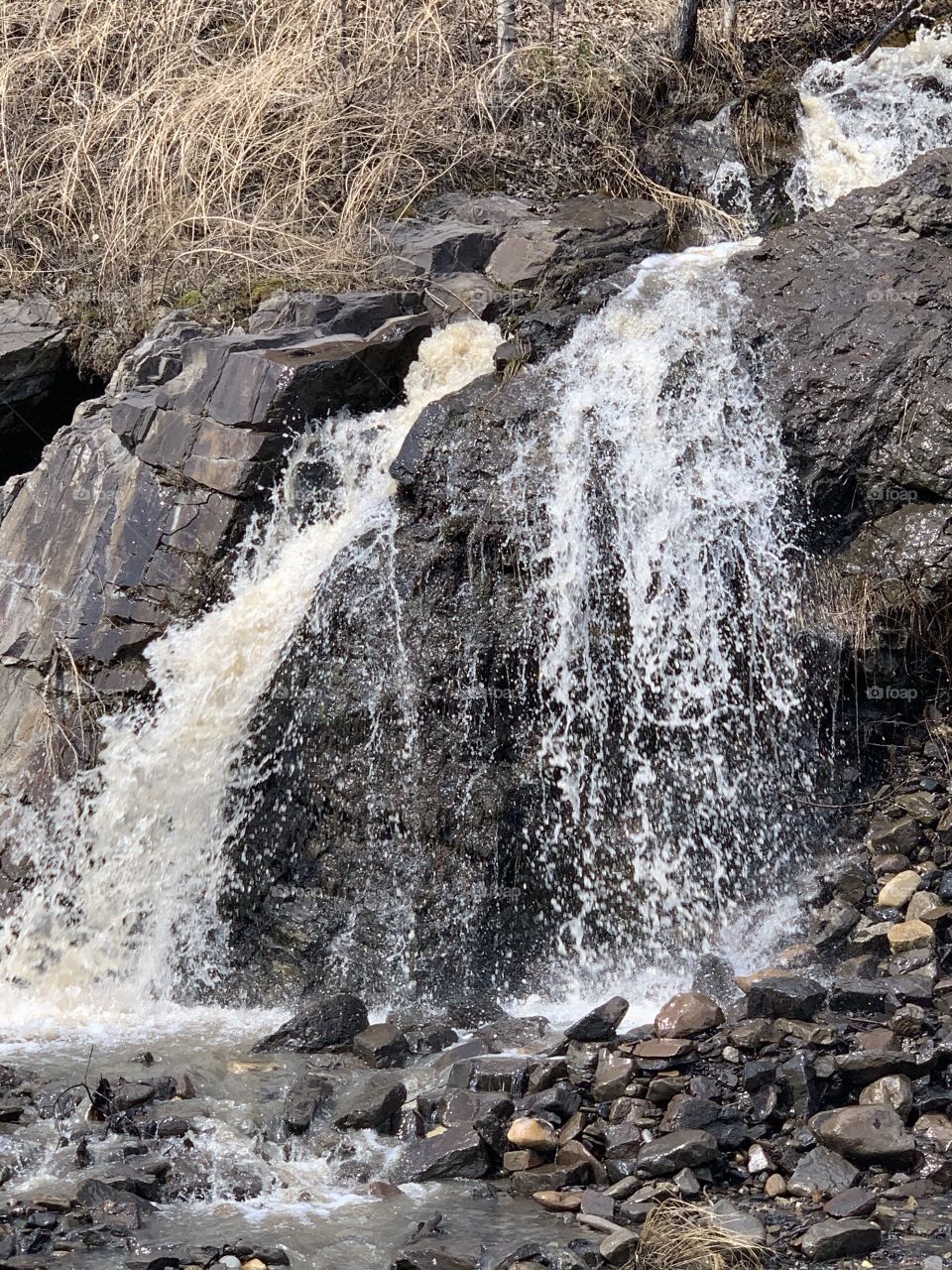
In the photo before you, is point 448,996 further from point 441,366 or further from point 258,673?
point 441,366

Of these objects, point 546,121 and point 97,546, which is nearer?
point 97,546

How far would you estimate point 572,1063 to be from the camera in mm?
4188

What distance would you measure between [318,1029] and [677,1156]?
5.11ft

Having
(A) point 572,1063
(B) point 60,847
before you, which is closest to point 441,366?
(B) point 60,847

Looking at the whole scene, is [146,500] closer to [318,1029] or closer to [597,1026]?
[318,1029]

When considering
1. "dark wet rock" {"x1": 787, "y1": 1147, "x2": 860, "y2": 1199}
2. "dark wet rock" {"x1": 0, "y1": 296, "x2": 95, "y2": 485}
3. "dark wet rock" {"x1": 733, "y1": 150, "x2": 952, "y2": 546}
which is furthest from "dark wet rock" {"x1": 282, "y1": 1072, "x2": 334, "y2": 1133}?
"dark wet rock" {"x1": 0, "y1": 296, "x2": 95, "y2": 485}

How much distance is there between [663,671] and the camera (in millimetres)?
5570

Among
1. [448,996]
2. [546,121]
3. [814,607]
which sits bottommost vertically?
[448,996]

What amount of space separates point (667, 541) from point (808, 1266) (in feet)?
10.4

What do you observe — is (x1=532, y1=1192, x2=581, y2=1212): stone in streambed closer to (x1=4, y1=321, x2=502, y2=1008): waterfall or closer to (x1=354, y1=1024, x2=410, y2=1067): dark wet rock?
(x1=354, y1=1024, x2=410, y2=1067): dark wet rock

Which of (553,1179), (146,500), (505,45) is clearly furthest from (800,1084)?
(505,45)

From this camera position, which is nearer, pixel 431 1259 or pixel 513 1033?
pixel 431 1259

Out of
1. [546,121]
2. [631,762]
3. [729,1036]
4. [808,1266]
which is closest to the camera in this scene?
[808,1266]

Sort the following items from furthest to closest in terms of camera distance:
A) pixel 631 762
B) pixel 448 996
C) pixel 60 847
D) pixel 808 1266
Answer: pixel 60 847 < pixel 631 762 < pixel 448 996 < pixel 808 1266
